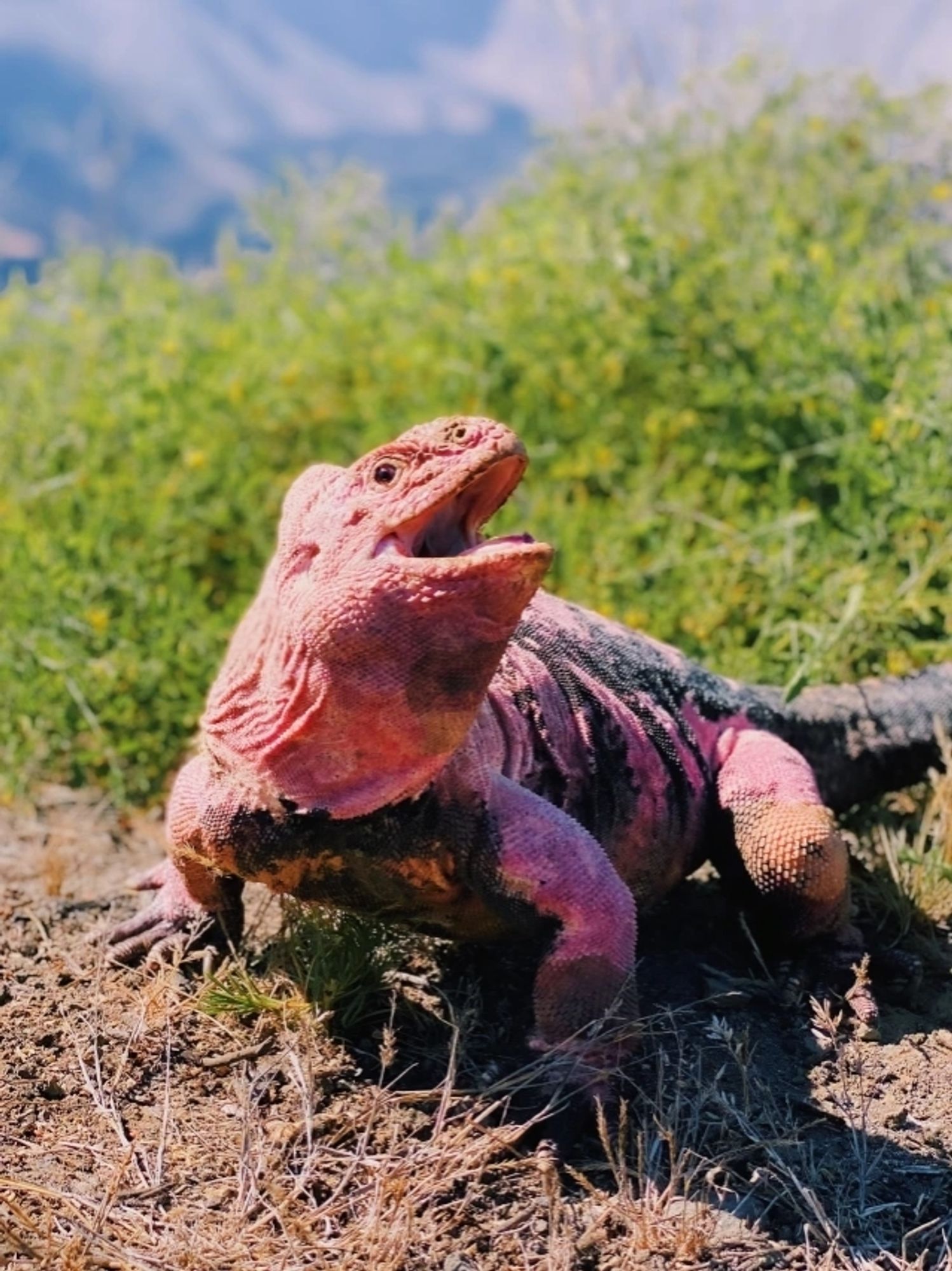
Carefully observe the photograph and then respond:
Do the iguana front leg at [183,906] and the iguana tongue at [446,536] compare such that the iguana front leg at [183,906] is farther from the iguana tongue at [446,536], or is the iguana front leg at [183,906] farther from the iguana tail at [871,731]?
the iguana tail at [871,731]

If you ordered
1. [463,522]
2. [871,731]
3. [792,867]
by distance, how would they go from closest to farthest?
[463,522]
[792,867]
[871,731]

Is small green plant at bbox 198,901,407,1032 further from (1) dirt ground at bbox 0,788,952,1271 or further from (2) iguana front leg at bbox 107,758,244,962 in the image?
(2) iguana front leg at bbox 107,758,244,962

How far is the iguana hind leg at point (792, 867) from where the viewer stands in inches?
130

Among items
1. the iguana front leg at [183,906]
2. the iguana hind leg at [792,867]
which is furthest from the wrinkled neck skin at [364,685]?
the iguana hind leg at [792,867]

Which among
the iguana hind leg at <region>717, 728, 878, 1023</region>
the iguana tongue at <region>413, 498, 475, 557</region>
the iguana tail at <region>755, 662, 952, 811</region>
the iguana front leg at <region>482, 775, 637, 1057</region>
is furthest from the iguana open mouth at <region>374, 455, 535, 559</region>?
the iguana tail at <region>755, 662, 952, 811</region>

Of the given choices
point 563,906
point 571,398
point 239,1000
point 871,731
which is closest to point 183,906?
point 239,1000

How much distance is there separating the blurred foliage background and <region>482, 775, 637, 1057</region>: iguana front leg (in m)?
1.35

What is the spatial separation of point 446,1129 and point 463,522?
1155mm

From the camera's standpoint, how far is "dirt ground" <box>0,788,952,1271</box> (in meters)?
2.46

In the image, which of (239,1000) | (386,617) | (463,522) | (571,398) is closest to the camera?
(386,617)

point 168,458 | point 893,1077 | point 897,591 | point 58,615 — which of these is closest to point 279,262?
point 168,458

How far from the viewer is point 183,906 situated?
3.36 m

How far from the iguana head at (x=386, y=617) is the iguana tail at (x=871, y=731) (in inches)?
65.1

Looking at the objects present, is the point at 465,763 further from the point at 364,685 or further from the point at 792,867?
the point at 792,867
